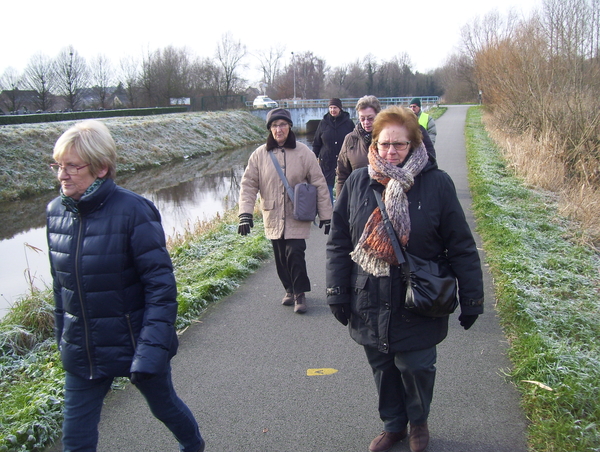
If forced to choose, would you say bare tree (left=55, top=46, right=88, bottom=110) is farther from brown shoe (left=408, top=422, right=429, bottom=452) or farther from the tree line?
brown shoe (left=408, top=422, right=429, bottom=452)

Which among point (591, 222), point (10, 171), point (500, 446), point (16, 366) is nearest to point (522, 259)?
point (591, 222)

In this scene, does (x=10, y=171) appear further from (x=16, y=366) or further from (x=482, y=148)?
(x=16, y=366)

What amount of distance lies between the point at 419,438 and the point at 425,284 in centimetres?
95

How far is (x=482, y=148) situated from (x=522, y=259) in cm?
1361

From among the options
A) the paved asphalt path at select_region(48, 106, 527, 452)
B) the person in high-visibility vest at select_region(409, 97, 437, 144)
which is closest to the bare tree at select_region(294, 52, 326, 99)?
the person in high-visibility vest at select_region(409, 97, 437, 144)

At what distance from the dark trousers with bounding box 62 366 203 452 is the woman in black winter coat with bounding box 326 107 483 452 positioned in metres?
0.99

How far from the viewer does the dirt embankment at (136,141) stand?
21.4 m

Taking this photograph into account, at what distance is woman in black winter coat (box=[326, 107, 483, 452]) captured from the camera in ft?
8.86

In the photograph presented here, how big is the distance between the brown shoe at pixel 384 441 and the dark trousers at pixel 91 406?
3.58 feet

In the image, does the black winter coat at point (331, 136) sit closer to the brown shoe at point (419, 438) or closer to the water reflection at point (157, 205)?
the water reflection at point (157, 205)

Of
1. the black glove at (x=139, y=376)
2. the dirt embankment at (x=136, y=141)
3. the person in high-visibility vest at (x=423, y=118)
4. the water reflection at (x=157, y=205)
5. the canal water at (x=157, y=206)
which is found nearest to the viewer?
the black glove at (x=139, y=376)

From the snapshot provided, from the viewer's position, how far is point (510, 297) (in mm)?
4949

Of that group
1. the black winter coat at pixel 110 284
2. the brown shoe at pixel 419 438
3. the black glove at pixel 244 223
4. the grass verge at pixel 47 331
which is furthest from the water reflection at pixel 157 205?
the brown shoe at pixel 419 438

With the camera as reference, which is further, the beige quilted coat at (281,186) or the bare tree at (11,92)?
the bare tree at (11,92)
